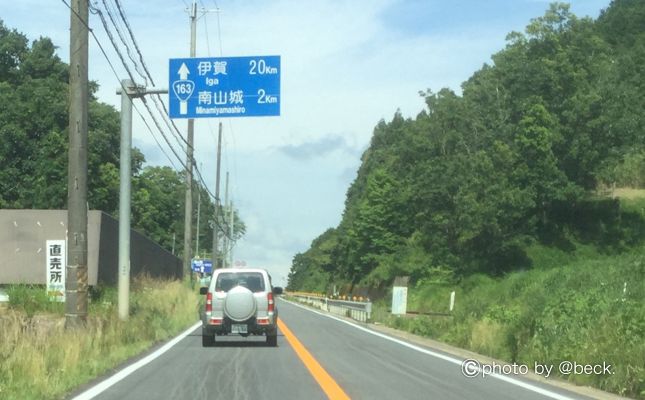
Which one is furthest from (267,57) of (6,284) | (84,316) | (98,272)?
(6,284)

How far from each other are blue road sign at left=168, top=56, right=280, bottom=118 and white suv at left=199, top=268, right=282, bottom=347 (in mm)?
4381

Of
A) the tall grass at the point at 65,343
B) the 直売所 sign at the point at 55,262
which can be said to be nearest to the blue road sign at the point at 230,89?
the 直売所 sign at the point at 55,262

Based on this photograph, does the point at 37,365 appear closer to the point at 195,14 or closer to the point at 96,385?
the point at 96,385

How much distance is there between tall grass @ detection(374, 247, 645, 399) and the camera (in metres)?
14.1

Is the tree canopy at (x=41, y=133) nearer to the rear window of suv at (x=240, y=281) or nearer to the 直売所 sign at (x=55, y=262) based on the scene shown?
the 直売所 sign at (x=55, y=262)

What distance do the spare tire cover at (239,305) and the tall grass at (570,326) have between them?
557 centimetres

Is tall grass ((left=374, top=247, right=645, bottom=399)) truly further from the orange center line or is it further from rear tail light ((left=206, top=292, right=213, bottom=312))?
rear tail light ((left=206, top=292, right=213, bottom=312))

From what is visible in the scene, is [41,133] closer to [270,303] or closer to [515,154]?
[515,154]

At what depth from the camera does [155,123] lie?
2738 centimetres

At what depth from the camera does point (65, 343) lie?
51.5 ft

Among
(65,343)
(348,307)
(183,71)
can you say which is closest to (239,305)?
(65,343)

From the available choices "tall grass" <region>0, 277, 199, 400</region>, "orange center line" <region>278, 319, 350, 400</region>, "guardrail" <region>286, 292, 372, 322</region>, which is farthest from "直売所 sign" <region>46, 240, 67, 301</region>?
"guardrail" <region>286, 292, 372, 322</region>

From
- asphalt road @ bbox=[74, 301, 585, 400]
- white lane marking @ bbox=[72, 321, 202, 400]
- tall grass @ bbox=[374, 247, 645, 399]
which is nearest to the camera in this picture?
→ white lane marking @ bbox=[72, 321, 202, 400]

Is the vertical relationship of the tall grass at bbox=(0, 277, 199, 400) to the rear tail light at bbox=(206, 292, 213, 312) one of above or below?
below
